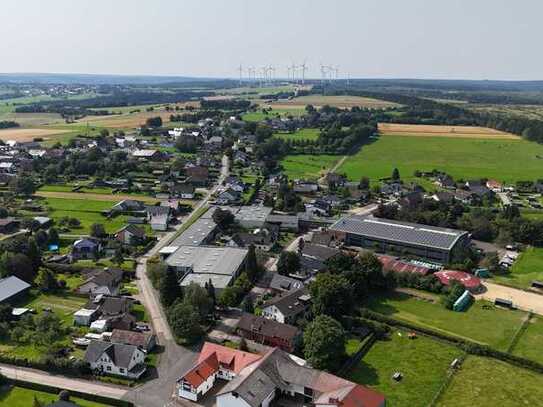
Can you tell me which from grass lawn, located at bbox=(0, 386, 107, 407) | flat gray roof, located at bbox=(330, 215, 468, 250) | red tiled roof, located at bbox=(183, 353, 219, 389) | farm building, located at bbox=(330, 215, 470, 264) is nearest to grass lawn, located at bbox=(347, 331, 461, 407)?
red tiled roof, located at bbox=(183, 353, 219, 389)

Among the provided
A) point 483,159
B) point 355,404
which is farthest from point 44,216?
point 483,159

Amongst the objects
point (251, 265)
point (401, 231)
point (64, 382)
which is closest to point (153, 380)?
point (64, 382)

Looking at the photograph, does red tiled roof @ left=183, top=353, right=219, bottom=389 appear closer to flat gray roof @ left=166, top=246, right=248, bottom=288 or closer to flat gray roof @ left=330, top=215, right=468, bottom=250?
flat gray roof @ left=166, top=246, right=248, bottom=288

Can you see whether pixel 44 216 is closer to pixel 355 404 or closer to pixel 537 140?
pixel 355 404

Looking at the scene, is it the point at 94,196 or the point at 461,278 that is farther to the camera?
the point at 94,196

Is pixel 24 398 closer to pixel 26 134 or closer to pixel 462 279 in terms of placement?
pixel 462 279

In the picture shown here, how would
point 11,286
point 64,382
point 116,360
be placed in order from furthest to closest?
point 11,286 < point 116,360 < point 64,382

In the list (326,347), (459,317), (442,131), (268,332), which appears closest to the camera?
(326,347)
